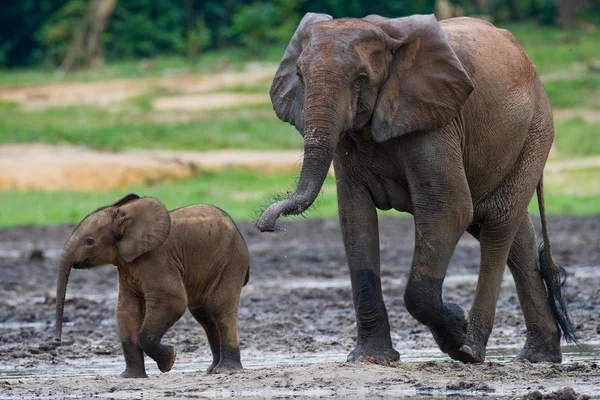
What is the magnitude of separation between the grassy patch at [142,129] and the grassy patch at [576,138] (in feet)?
17.1

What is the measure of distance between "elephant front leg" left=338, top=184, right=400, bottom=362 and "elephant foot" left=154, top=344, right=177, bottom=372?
1.01 meters

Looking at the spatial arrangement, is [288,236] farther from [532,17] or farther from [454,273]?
[532,17]

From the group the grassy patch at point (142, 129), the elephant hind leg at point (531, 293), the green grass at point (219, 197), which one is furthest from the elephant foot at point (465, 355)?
the grassy patch at point (142, 129)

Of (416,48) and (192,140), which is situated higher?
(416,48)

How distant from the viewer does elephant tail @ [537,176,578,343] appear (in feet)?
29.9

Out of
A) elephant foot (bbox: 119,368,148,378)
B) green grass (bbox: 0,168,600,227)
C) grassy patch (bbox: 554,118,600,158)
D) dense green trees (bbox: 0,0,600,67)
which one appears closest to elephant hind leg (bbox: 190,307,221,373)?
elephant foot (bbox: 119,368,148,378)

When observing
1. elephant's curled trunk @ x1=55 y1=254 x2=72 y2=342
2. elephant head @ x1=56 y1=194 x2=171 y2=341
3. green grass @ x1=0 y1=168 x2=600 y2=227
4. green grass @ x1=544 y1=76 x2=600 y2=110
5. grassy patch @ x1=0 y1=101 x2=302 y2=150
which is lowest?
Result: grassy patch @ x1=0 y1=101 x2=302 y2=150

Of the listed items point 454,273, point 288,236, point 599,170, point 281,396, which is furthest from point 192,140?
point 281,396

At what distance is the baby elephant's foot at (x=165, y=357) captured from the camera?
7930 mm

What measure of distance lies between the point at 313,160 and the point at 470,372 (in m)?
1.40

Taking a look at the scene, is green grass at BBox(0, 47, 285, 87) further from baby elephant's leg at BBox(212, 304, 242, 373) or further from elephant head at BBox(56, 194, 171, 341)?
elephant head at BBox(56, 194, 171, 341)

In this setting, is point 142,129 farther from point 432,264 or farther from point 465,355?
point 432,264

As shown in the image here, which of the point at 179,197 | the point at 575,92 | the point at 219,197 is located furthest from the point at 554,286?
the point at 575,92

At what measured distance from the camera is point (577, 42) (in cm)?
3928
